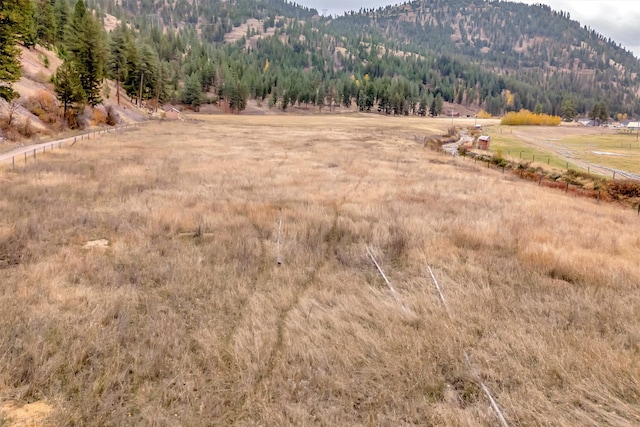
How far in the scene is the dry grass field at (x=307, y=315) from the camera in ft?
17.9

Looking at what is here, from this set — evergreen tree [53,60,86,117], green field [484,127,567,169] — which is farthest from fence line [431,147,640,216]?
evergreen tree [53,60,86,117]

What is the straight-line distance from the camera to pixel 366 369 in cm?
622

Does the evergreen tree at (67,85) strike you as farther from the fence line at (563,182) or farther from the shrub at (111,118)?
the fence line at (563,182)

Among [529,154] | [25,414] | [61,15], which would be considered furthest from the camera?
[61,15]

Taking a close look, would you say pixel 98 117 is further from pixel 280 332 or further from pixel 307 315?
pixel 280 332

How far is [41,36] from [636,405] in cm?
9422

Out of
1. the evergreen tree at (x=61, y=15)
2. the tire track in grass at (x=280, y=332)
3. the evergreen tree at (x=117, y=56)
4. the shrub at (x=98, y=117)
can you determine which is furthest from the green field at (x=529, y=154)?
the evergreen tree at (x=61, y=15)

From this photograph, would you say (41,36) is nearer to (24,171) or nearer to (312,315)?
(24,171)

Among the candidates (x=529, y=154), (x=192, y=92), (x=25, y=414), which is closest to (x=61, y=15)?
(x=192, y=92)

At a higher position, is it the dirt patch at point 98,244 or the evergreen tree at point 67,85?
the evergreen tree at point 67,85

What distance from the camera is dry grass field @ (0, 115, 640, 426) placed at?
545cm

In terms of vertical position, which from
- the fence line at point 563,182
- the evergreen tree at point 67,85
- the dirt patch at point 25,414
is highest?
the evergreen tree at point 67,85

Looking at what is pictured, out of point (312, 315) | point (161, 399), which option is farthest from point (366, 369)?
point (161, 399)

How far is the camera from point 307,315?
25.7 ft
